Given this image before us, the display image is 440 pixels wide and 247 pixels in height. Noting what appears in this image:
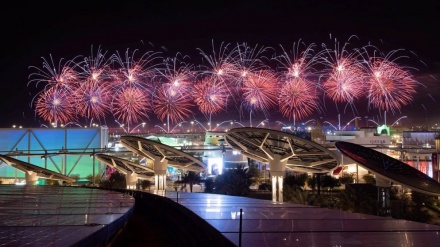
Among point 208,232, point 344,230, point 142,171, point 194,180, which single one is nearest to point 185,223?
point 208,232

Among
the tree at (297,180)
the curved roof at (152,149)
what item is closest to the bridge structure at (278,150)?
the curved roof at (152,149)

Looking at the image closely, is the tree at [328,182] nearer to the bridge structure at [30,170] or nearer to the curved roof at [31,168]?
the curved roof at [31,168]

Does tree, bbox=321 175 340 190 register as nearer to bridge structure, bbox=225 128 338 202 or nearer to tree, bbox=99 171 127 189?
bridge structure, bbox=225 128 338 202

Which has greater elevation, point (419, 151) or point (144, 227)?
point (419, 151)

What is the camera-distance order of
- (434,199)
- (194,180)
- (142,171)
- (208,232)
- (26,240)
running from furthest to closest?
(194,180) < (142,171) < (434,199) < (208,232) < (26,240)

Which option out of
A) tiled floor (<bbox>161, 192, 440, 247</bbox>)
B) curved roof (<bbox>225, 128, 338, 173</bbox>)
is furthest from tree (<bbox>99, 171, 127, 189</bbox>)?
tiled floor (<bbox>161, 192, 440, 247</bbox>)

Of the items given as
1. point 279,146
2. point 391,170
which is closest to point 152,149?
point 279,146

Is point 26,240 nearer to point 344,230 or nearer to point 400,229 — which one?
point 344,230
